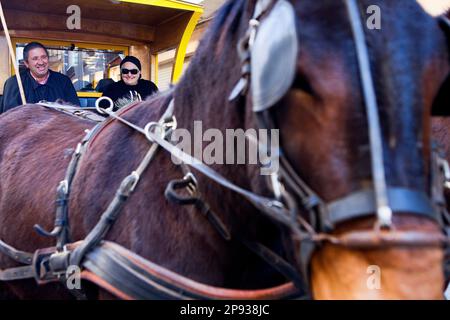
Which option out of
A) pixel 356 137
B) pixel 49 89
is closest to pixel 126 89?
pixel 49 89

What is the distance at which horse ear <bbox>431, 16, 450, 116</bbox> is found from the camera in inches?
59.5

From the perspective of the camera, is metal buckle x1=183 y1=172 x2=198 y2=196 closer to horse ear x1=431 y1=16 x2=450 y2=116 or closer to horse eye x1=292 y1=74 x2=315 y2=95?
horse eye x1=292 y1=74 x2=315 y2=95

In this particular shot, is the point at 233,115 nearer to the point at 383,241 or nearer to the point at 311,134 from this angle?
the point at 311,134

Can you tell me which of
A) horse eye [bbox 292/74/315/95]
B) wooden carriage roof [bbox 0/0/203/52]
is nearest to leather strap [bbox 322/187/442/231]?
horse eye [bbox 292/74/315/95]

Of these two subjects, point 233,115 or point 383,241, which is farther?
point 233,115

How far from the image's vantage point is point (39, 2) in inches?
183

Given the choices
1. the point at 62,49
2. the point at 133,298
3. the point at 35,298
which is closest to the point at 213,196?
the point at 133,298

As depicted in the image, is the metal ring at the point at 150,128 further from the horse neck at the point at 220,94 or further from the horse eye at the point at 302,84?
the horse eye at the point at 302,84

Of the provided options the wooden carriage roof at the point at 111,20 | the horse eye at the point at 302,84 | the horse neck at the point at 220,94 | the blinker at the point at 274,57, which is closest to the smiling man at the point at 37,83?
the wooden carriage roof at the point at 111,20

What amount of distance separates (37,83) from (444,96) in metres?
3.79

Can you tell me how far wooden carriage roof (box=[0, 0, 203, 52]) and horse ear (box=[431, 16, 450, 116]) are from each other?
332 cm

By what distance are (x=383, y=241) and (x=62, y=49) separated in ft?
15.3

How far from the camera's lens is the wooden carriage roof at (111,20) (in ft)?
15.4

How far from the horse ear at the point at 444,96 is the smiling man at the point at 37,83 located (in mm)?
3542
